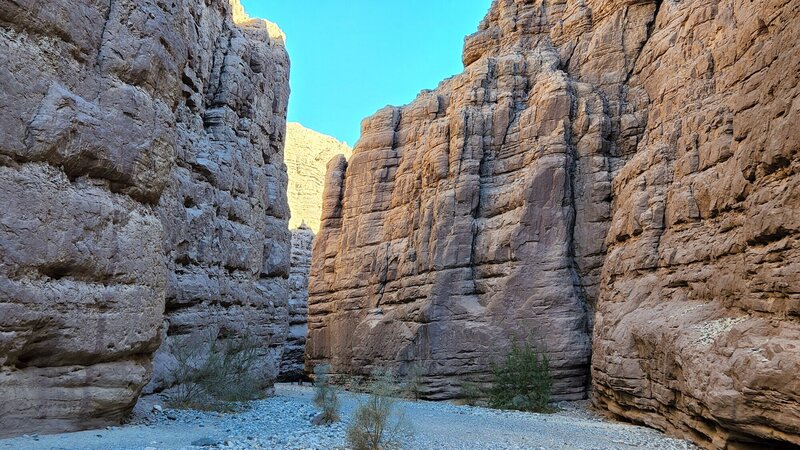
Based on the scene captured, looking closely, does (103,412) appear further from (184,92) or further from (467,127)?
(467,127)

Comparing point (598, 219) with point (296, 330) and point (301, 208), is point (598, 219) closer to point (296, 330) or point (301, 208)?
point (296, 330)

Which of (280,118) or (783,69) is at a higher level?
(280,118)

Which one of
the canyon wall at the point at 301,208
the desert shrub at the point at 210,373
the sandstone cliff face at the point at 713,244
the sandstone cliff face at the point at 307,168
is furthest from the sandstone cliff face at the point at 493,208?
the sandstone cliff face at the point at 307,168

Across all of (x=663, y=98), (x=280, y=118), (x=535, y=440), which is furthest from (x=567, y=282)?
(x=280, y=118)

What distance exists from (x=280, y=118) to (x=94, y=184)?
10.2 m

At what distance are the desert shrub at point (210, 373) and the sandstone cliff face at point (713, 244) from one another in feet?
29.1

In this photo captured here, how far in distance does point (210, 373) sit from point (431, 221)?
13.0 m

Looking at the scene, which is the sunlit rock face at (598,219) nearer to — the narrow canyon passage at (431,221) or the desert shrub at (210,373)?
the narrow canyon passage at (431,221)

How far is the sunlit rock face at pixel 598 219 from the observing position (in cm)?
Answer: 891

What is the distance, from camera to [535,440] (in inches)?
375

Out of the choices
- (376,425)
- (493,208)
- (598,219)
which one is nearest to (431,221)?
(493,208)

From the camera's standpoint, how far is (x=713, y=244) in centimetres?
1131

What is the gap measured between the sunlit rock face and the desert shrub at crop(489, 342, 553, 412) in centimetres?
70

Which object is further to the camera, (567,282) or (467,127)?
(467,127)
